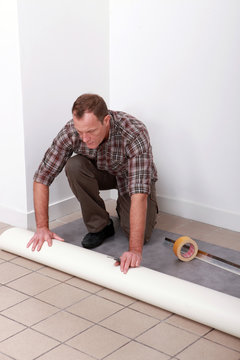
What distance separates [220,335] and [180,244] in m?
0.69

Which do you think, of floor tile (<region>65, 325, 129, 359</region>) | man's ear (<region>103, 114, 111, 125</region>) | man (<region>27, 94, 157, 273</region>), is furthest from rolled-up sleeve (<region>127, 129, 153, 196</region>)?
floor tile (<region>65, 325, 129, 359</region>)

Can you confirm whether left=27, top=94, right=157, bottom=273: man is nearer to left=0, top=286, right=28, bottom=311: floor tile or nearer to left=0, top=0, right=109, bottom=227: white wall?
left=0, top=286, right=28, bottom=311: floor tile

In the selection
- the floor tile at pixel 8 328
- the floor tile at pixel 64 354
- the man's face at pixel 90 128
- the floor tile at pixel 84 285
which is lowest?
the floor tile at pixel 84 285

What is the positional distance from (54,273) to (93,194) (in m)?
0.56

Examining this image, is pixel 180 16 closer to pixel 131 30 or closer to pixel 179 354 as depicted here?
pixel 131 30

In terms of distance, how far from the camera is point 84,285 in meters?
2.55

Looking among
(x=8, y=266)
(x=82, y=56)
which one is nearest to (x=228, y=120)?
(x=82, y=56)

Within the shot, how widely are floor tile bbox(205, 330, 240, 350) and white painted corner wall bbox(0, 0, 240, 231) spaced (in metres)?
1.24

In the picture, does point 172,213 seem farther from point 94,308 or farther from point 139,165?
point 94,308

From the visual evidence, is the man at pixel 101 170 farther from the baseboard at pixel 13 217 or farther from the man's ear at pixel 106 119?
the baseboard at pixel 13 217

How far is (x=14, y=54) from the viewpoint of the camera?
3.03 meters

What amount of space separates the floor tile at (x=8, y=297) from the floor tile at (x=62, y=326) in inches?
9.1

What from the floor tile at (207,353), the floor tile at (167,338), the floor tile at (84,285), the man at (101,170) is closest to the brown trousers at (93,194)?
the man at (101,170)

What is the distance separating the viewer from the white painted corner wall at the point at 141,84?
10.1ft
